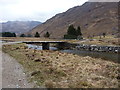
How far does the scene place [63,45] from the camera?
10025cm

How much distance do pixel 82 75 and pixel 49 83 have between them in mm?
4545

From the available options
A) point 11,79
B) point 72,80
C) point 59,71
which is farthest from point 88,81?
point 11,79

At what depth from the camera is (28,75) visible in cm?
2005

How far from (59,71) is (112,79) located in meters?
5.38

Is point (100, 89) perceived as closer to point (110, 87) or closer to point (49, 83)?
point (110, 87)

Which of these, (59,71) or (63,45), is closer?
(59,71)

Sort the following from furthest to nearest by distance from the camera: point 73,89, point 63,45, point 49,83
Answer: point 63,45, point 49,83, point 73,89

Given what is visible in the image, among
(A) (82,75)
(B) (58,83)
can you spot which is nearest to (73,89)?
(B) (58,83)

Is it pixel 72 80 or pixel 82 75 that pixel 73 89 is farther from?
pixel 82 75

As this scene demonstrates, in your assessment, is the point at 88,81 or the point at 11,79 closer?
the point at 88,81

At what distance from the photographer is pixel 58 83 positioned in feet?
54.5

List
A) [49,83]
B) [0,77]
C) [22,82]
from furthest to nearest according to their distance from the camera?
[0,77] < [22,82] < [49,83]

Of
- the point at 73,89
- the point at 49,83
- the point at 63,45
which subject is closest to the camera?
the point at 73,89

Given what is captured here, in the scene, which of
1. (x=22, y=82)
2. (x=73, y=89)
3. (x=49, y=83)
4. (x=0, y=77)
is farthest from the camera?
(x=0, y=77)
